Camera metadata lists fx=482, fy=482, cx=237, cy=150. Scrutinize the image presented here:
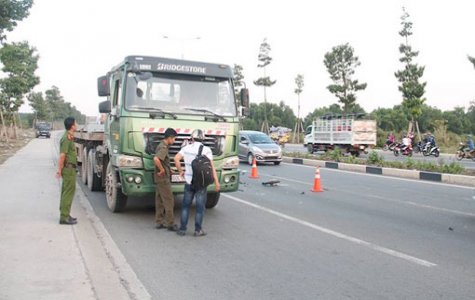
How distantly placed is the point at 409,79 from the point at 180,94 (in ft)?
86.6

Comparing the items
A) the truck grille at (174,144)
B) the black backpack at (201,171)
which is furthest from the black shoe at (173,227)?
the truck grille at (174,144)

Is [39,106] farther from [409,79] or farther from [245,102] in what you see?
[245,102]

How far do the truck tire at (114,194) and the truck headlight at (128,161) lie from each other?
0.58 meters

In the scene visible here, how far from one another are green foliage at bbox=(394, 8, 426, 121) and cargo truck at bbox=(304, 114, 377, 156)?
4211 millimetres

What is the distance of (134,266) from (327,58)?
37.7 meters

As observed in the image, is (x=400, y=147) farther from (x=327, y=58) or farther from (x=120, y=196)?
(x=120, y=196)

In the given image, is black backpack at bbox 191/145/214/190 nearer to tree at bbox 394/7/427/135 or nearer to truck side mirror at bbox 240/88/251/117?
truck side mirror at bbox 240/88/251/117

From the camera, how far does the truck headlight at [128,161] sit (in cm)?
809

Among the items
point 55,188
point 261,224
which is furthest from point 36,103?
point 261,224

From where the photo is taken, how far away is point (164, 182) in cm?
771

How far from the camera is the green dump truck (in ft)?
26.8

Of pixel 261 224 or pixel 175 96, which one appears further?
pixel 175 96

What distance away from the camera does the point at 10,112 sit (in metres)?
37.5

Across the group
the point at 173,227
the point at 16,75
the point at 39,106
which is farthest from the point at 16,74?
the point at 39,106
